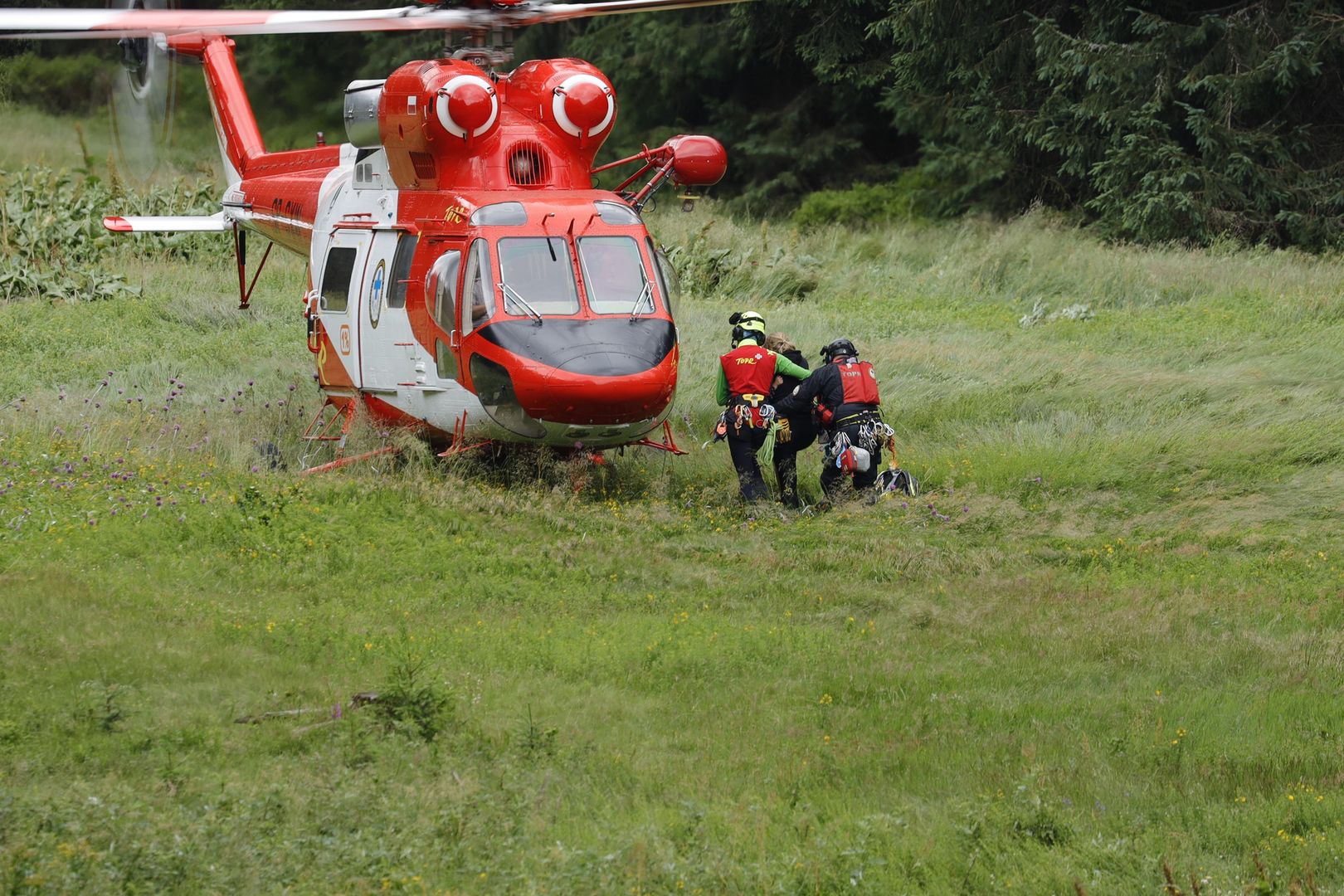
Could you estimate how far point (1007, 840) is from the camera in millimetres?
6578

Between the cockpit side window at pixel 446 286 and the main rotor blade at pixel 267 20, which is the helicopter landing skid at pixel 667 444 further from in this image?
the main rotor blade at pixel 267 20

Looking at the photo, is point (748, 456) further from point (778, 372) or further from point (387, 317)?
point (387, 317)

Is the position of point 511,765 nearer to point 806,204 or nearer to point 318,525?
point 318,525

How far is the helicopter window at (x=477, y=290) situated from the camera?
12.9 m

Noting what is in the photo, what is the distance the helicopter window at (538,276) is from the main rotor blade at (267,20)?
5.96 ft

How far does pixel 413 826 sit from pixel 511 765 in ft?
2.88

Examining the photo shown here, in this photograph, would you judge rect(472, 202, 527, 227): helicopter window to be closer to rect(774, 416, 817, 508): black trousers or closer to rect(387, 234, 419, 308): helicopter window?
rect(387, 234, 419, 308): helicopter window

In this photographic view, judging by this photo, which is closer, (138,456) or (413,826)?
(413,826)

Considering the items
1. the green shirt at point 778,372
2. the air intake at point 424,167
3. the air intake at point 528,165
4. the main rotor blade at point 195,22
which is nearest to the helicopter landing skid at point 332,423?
the air intake at point 424,167

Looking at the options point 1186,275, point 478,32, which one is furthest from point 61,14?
point 1186,275

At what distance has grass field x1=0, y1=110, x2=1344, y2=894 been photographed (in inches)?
254

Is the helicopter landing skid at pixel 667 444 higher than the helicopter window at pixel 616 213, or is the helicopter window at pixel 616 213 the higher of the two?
the helicopter window at pixel 616 213

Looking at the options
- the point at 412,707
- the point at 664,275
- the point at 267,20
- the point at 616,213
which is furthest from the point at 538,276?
the point at 412,707

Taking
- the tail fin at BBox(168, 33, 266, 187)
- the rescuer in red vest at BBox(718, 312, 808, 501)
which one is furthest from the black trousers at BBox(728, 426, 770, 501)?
the tail fin at BBox(168, 33, 266, 187)
